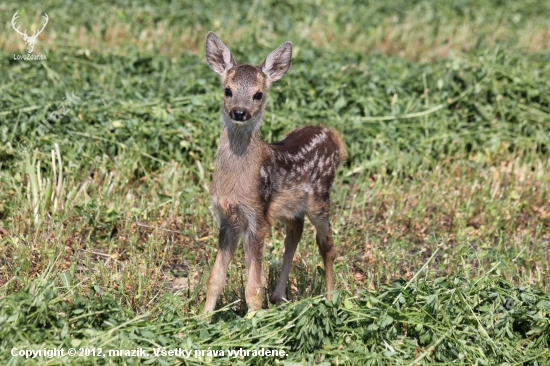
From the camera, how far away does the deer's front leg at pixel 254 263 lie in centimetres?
645

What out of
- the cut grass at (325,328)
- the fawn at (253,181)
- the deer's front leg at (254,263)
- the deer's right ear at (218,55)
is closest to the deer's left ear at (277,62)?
the fawn at (253,181)

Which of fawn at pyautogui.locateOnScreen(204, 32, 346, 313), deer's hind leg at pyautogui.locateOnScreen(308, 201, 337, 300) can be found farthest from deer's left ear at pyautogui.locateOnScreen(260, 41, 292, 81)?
deer's hind leg at pyautogui.locateOnScreen(308, 201, 337, 300)

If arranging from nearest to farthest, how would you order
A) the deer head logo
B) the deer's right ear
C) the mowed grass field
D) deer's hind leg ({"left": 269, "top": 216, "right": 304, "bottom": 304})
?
the mowed grass field < the deer's right ear < deer's hind leg ({"left": 269, "top": 216, "right": 304, "bottom": 304}) < the deer head logo

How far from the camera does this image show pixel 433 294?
19.8ft

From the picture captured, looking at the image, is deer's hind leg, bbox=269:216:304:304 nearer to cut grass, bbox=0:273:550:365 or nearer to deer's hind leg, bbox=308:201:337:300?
deer's hind leg, bbox=308:201:337:300

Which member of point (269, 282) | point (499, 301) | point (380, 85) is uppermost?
point (380, 85)

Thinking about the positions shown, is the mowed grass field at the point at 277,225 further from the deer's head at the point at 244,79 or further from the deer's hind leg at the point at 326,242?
the deer's head at the point at 244,79

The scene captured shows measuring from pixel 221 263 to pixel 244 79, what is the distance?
148 centimetres

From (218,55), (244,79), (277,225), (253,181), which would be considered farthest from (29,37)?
(253,181)

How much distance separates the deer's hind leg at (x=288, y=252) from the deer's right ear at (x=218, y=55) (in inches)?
57.0

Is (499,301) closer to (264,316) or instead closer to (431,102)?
(264,316)

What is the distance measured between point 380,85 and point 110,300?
653 cm

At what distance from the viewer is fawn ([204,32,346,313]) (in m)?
6.54

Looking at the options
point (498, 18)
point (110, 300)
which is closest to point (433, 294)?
point (110, 300)
